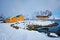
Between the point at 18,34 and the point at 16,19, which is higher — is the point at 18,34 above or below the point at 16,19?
below

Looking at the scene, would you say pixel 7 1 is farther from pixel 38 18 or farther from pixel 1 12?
pixel 38 18

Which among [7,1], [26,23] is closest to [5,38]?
[26,23]

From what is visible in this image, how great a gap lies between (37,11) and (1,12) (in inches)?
24.1

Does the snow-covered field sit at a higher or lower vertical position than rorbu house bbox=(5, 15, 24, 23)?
lower

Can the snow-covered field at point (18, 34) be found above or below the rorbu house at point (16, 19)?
below

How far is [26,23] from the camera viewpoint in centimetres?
191

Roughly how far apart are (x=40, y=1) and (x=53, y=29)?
494mm

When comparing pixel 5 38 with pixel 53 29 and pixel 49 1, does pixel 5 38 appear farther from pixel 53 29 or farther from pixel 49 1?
pixel 49 1

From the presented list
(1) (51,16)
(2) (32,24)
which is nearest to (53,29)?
(1) (51,16)

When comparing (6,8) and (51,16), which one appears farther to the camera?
(6,8)

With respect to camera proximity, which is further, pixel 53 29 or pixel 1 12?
pixel 1 12

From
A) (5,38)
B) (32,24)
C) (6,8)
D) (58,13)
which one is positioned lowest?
(5,38)

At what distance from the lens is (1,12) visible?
78.7 inches

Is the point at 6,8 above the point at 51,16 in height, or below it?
above
